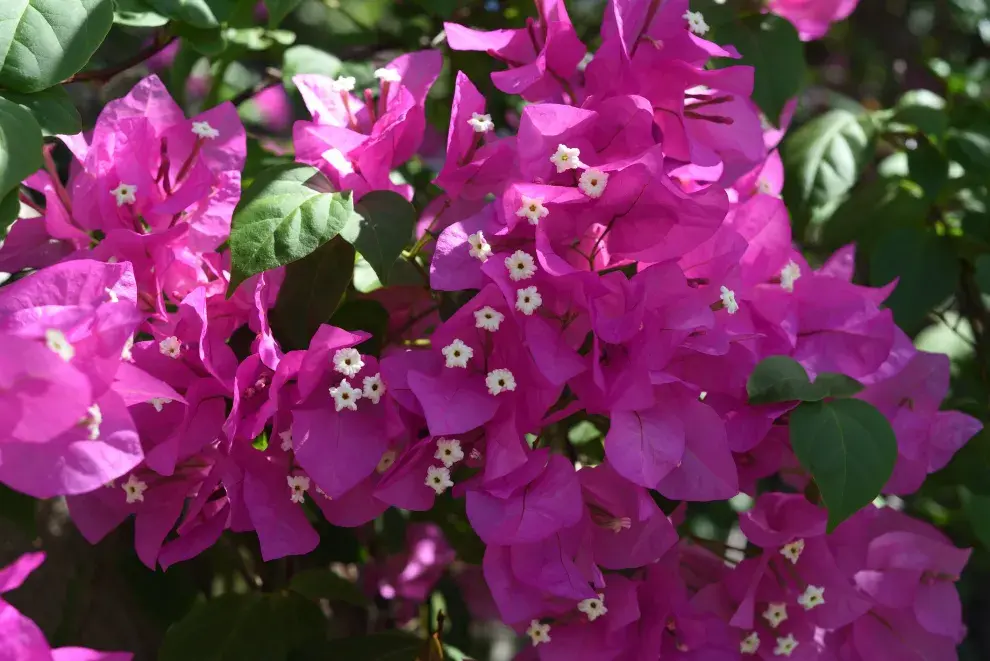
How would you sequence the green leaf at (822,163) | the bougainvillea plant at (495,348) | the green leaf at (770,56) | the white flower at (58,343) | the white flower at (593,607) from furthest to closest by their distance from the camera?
the green leaf at (822,163)
the green leaf at (770,56)
the white flower at (593,607)
the bougainvillea plant at (495,348)
the white flower at (58,343)

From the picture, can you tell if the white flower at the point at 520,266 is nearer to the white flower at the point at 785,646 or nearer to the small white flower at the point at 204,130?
the small white flower at the point at 204,130

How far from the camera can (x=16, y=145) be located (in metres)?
0.65

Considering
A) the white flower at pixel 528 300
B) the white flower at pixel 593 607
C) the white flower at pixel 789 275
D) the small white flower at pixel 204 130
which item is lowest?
the white flower at pixel 593 607

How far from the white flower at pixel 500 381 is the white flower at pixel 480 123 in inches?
7.9

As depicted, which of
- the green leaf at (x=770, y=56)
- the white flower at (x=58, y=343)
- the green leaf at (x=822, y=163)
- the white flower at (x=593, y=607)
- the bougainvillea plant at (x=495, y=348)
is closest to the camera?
the white flower at (x=58, y=343)

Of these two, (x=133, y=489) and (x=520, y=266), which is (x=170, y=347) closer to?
(x=133, y=489)

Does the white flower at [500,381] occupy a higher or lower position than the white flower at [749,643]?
higher

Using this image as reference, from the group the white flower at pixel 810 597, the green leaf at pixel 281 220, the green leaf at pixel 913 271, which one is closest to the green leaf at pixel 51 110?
the green leaf at pixel 281 220

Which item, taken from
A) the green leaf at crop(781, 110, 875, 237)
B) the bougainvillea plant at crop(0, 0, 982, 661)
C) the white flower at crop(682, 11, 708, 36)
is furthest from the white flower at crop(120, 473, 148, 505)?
the green leaf at crop(781, 110, 875, 237)

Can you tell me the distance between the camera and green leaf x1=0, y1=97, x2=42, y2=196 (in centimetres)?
64

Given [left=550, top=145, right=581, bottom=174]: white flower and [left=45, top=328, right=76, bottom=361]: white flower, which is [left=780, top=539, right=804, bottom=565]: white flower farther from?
[left=45, top=328, right=76, bottom=361]: white flower

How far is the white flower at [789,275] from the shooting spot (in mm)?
867

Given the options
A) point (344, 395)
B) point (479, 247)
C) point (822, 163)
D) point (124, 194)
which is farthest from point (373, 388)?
point (822, 163)

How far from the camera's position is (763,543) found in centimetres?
88
